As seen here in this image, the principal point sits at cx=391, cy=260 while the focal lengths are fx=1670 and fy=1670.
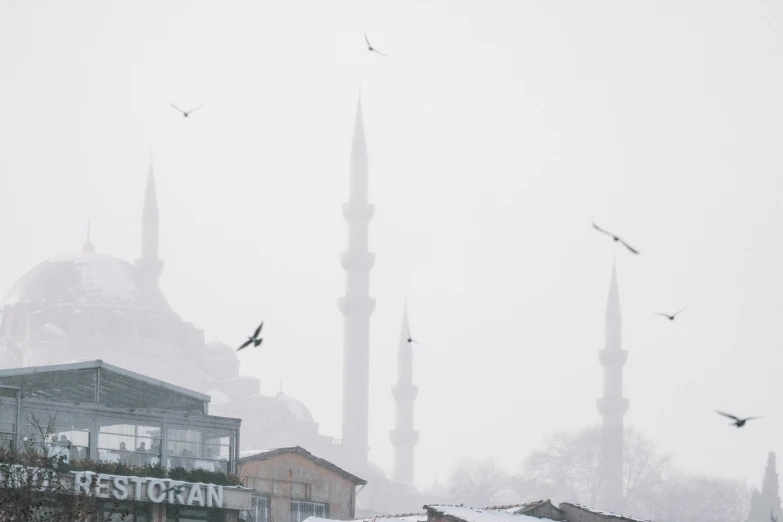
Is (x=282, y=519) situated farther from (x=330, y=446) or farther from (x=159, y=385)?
(x=330, y=446)

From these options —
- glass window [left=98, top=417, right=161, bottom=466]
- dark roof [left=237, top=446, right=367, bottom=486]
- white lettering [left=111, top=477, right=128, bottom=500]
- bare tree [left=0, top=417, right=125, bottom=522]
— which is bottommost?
bare tree [left=0, top=417, right=125, bottom=522]

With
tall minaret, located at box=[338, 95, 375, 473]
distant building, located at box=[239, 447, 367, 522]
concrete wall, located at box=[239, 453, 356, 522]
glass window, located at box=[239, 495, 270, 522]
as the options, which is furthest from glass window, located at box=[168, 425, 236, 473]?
tall minaret, located at box=[338, 95, 375, 473]

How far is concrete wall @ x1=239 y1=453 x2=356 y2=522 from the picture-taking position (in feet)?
119

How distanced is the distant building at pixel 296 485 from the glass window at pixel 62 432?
315 inches

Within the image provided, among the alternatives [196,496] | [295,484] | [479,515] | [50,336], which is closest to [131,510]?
[196,496]

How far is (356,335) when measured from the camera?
89.1 m

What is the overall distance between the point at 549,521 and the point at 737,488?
72.8m

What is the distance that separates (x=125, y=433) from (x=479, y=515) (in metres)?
7.02

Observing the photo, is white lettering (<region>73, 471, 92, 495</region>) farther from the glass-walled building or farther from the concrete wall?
the concrete wall

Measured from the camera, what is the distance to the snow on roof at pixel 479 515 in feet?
82.7

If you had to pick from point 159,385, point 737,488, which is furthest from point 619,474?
point 159,385

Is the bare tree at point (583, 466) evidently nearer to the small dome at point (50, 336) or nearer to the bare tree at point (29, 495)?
the small dome at point (50, 336)

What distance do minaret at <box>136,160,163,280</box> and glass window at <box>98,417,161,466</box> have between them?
247 ft

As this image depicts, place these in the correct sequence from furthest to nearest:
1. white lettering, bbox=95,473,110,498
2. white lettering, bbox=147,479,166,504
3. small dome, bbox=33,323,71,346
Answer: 1. small dome, bbox=33,323,71,346
2. white lettering, bbox=147,479,166,504
3. white lettering, bbox=95,473,110,498
